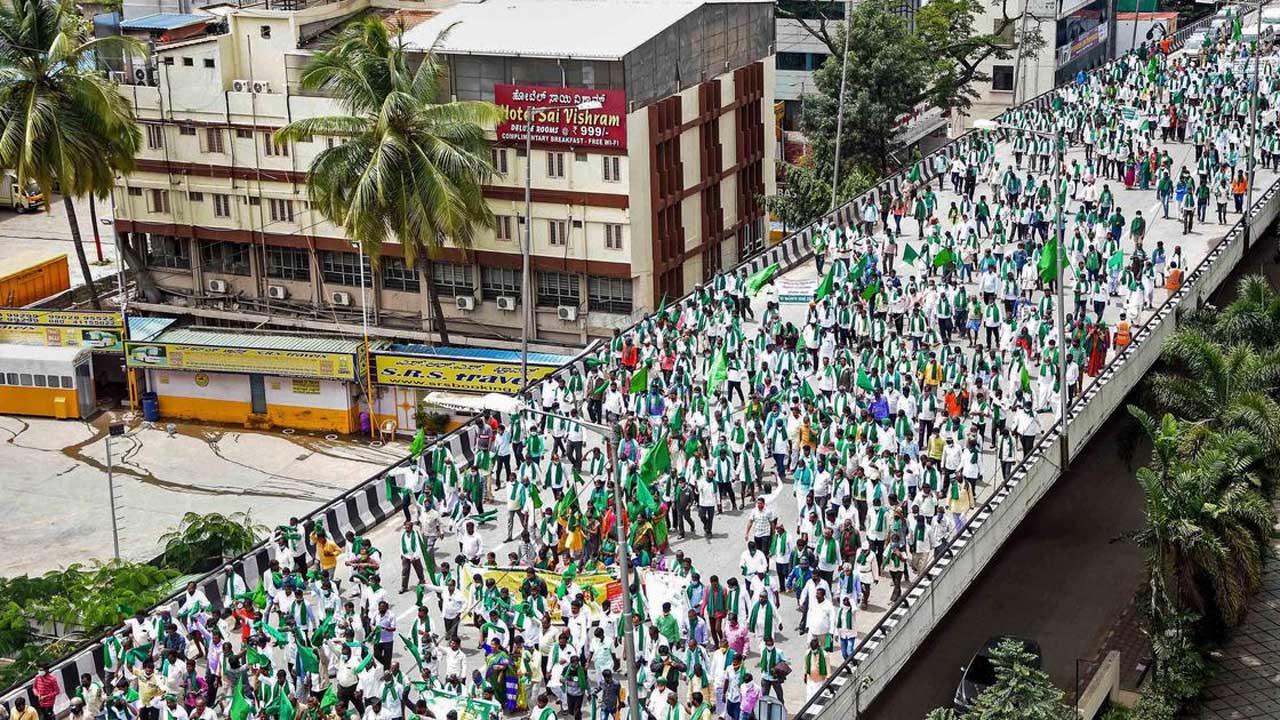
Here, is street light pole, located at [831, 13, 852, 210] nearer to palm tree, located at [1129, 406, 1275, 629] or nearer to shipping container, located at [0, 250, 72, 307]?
palm tree, located at [1129, 406, 1275, 629]

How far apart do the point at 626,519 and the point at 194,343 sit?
2544cm

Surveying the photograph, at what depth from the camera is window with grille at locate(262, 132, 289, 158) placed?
5347 centimetres

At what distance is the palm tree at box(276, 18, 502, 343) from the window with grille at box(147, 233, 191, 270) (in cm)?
857

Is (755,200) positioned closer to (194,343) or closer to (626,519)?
(194,343)

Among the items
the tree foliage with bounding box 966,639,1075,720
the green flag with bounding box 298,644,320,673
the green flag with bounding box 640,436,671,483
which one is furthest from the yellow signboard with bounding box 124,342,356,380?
the tree foliage with bounding box 966,639,1075,720

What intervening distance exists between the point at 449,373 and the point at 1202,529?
23.1 meters

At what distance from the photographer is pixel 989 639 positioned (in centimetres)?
3291

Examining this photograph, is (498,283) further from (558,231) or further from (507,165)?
(507,165)

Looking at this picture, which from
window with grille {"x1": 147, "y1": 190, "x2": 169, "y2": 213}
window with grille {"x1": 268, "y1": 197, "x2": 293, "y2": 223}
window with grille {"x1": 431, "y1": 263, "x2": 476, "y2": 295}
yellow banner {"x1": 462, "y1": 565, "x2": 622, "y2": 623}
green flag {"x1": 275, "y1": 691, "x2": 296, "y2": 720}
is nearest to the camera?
green flag {"x1": 275, "y1": 691, "x2": 296, "y2": 720}

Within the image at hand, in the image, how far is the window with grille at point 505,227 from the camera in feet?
170

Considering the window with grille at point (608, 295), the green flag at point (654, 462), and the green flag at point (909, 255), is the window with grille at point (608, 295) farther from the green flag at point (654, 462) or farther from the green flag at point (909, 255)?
the green flag at point (654, 462)

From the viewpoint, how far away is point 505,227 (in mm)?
51969

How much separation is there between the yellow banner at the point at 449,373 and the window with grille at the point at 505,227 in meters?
5.06

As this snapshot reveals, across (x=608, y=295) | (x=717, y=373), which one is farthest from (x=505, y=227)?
(x=717, y=373)
